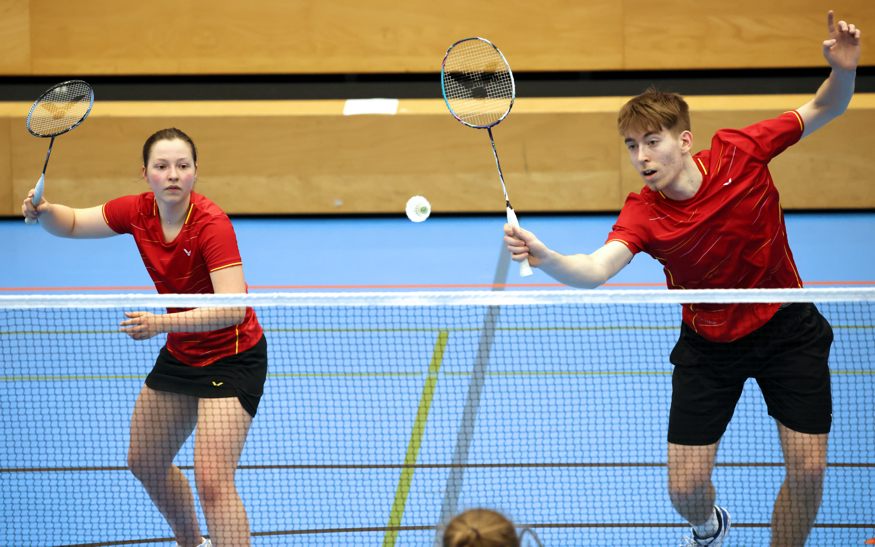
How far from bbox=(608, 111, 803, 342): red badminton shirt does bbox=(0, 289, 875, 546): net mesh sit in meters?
0.22

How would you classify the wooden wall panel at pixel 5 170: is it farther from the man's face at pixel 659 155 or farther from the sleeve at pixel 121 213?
the man's face at pixel 659 155

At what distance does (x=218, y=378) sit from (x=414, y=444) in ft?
5.38

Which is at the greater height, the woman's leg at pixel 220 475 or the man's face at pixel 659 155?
the man's face at pixel 659 155

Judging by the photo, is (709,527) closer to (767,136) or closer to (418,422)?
(767,136)

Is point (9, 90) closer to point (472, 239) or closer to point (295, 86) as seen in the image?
point (295, 86)

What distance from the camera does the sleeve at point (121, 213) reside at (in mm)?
3455

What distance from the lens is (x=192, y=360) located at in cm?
327

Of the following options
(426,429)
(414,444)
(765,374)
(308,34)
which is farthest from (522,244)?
(308,34)

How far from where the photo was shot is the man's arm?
3248 millimetres

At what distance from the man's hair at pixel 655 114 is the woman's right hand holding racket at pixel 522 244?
498 mm

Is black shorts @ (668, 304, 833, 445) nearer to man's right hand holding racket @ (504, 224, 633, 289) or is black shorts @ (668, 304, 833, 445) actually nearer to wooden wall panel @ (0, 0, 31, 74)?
man's right hand holding racket @ (504, 224, 633, 289)

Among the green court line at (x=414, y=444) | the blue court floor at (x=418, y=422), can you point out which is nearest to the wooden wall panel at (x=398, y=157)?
the blue court floor at (x=418, y=422)

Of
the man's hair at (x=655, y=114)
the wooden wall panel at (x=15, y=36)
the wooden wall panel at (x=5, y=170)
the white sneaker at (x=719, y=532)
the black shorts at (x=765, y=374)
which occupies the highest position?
the wooden wall panel at (x=15, y=36)

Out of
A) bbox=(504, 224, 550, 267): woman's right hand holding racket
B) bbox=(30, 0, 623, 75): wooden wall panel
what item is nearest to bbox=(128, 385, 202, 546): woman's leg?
bbox=(504, 224, 550, 267): woman's right hand holding racket
